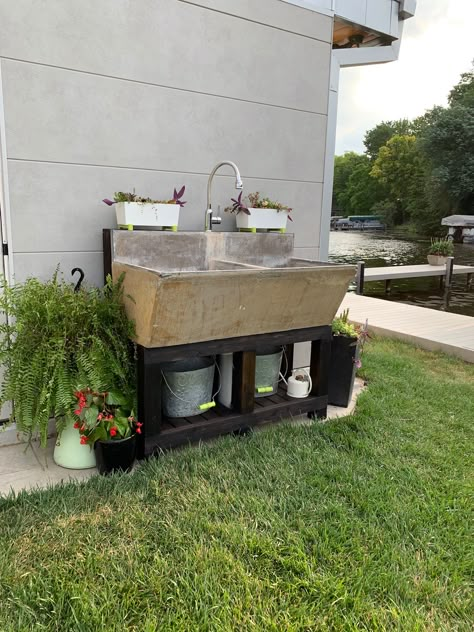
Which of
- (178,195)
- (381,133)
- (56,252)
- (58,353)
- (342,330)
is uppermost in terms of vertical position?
(381,133)

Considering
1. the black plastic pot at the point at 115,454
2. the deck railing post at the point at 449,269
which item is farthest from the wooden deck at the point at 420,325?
the deck railing post at the point at 449,269

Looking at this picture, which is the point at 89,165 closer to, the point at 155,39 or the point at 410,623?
the point at 155,39

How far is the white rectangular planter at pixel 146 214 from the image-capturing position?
2.48 m

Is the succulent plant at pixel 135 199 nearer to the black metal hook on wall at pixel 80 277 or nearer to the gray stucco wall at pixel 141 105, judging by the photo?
the gray stucco wall at pixel 141 105

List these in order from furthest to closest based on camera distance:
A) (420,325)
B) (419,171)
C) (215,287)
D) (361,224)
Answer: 1. (361,224)
2. (419,171)
3. (420,325)
4. (215,287)

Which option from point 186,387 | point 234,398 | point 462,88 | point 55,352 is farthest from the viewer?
point 462,88

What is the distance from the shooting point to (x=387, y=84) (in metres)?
30.4

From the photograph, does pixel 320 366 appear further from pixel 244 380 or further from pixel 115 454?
pixel 115 454

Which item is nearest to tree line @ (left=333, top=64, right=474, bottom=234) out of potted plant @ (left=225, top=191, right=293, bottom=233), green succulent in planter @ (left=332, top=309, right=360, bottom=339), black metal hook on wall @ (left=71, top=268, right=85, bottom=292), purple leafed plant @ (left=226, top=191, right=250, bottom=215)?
green succulent in planter @ (left=332, top=309, right=360, bottom=339)

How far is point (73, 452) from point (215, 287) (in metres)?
1.02

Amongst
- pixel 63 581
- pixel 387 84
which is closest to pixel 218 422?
pixel 63 581

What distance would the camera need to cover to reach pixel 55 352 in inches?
81.3

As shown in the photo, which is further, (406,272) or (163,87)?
(406,272)

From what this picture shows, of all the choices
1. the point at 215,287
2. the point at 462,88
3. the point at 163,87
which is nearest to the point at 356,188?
the point at 462,88
